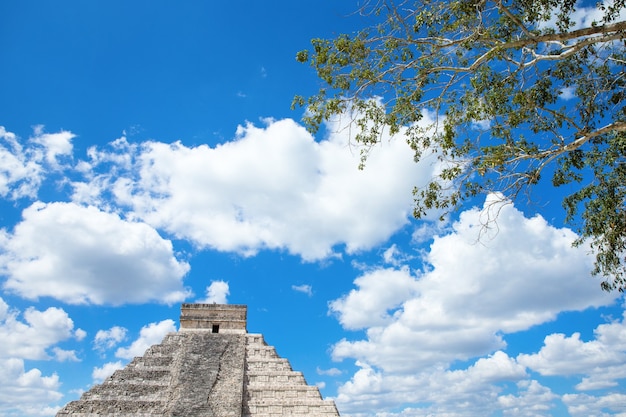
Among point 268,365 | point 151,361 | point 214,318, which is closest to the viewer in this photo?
point 151,361

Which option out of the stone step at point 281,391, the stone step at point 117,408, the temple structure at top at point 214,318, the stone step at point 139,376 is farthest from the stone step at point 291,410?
the temple structure at top at point 214,318

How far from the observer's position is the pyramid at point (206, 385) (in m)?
12.5

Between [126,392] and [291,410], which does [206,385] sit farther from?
[291,410]

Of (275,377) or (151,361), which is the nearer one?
(275,377)

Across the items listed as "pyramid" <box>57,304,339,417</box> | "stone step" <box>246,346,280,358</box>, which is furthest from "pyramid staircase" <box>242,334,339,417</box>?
"stone step" <box>246,346,280,358</box>

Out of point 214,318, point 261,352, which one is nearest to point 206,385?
point 261,352

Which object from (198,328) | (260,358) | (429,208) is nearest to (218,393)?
(260,358)

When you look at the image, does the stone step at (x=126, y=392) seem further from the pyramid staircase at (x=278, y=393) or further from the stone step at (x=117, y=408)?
the pyramid staircase at (x=278, y=393)

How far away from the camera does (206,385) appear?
13.4m

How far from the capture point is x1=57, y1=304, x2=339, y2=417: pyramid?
40.9 feet

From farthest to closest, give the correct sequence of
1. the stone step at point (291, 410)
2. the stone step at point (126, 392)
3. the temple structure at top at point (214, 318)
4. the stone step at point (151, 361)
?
the temple structure at top at point (214, 318) → the stone step at point (151, 361) → the stone step at point (291, 410) → the stone step at point (126, 392)

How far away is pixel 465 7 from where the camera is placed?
313 inches

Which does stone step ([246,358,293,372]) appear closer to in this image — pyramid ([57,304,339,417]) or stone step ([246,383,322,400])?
pyramid ([57,304,339,417])

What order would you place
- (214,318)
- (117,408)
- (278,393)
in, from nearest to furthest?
(117,408), (278,393), (214,318)
